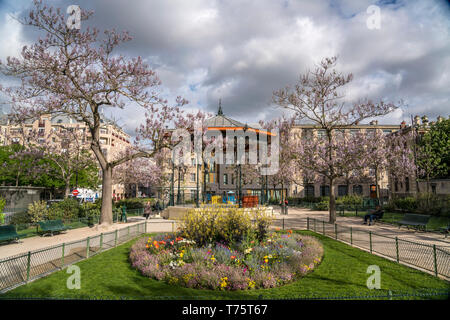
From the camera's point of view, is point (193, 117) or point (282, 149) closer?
point (193, 117)

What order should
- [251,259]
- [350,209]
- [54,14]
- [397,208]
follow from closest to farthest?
[251,259] → [54,14] → [397,208] → [350,209]

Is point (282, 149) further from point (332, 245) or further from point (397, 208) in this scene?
point (332, 245)

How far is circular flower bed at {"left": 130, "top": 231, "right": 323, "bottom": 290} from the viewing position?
278 inches

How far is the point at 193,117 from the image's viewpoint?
1945 cm

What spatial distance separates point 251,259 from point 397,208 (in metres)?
23.1

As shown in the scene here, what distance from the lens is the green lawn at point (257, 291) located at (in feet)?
21.0

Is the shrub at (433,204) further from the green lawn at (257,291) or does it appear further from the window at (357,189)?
the window at (357,189)

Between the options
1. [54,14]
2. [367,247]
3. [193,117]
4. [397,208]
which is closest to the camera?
[367,247]

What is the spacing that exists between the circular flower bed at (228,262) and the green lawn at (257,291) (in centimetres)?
25

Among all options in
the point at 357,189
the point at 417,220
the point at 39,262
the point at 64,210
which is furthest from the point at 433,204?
the point at 357,189

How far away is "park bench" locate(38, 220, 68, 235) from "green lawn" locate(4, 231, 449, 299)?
24.4ft

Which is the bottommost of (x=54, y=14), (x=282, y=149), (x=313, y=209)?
(x=313, y=209)

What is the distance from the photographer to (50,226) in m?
15.1
